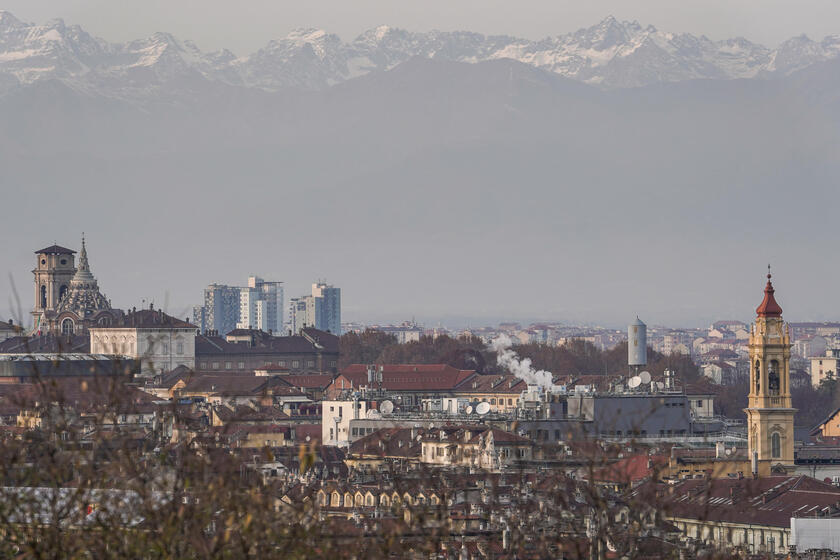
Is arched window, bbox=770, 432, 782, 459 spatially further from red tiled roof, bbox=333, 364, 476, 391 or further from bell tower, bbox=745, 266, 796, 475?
red tiled roof, bbox=333, 364, 476, 391

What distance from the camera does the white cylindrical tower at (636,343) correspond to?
12250 centimetres

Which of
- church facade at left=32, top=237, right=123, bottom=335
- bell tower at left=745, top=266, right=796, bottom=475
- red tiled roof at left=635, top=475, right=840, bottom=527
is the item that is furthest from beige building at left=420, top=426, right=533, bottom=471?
church facade at left=32, top=237, right=123, bottom=335

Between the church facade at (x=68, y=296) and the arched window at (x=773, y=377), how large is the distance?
87083mm

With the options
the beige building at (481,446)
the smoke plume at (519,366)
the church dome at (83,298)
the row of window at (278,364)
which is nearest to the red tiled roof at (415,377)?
the smoke plume at (519,366)

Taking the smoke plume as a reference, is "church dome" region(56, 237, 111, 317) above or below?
above

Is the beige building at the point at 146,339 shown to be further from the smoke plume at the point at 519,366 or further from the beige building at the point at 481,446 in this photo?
the beige building at the point at 481,446

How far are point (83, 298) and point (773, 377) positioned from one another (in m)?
102

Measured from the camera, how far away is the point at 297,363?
174625mm

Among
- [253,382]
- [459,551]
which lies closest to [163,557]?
[459,551]

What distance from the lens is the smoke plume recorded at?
12487cm

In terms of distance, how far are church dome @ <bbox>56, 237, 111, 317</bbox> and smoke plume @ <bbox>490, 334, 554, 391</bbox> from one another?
921 inches

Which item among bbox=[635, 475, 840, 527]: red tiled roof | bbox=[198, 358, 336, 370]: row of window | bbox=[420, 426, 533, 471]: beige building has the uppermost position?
bbox=[198, 358, 336, 370]: row of window

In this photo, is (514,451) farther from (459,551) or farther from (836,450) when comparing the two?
(459,551)

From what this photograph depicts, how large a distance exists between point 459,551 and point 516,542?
13.4 metres
